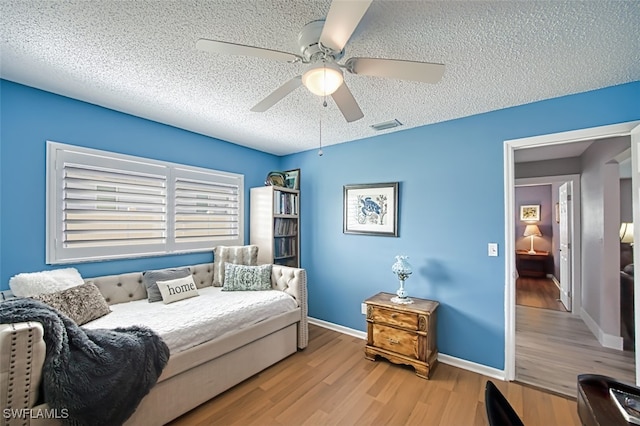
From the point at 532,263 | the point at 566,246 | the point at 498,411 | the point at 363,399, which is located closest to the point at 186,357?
the point at 363,399

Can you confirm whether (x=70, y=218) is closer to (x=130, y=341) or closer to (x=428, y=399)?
(x=130, y=341)

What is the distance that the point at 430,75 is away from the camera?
1.32 meters

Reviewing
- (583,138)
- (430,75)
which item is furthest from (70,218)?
(583,138)

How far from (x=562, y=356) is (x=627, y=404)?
7.61 feet

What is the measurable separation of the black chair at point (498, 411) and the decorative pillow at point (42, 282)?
273 cm

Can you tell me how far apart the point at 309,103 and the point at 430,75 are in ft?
4.04

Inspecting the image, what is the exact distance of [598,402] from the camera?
3.36 feet

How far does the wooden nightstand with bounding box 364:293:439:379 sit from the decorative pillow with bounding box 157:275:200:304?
5.95ft

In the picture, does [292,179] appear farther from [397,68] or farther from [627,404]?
[627,404]

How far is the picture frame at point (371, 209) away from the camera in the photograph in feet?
9.99

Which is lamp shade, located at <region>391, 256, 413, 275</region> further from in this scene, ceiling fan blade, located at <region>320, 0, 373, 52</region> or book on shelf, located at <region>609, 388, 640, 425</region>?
ceiling fan blade, located at <region>320, 0, 373, 52</region>

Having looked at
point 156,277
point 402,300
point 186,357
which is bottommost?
point 186,357

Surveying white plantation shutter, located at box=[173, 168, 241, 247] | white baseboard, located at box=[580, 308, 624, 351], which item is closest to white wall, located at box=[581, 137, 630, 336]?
white baseboard, located at box=[580, 308, 624, 351]

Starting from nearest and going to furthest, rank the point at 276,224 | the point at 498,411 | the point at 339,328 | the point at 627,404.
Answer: the point at 498,411
the point at 627,404
the point at 339,328
the point at 276,224
